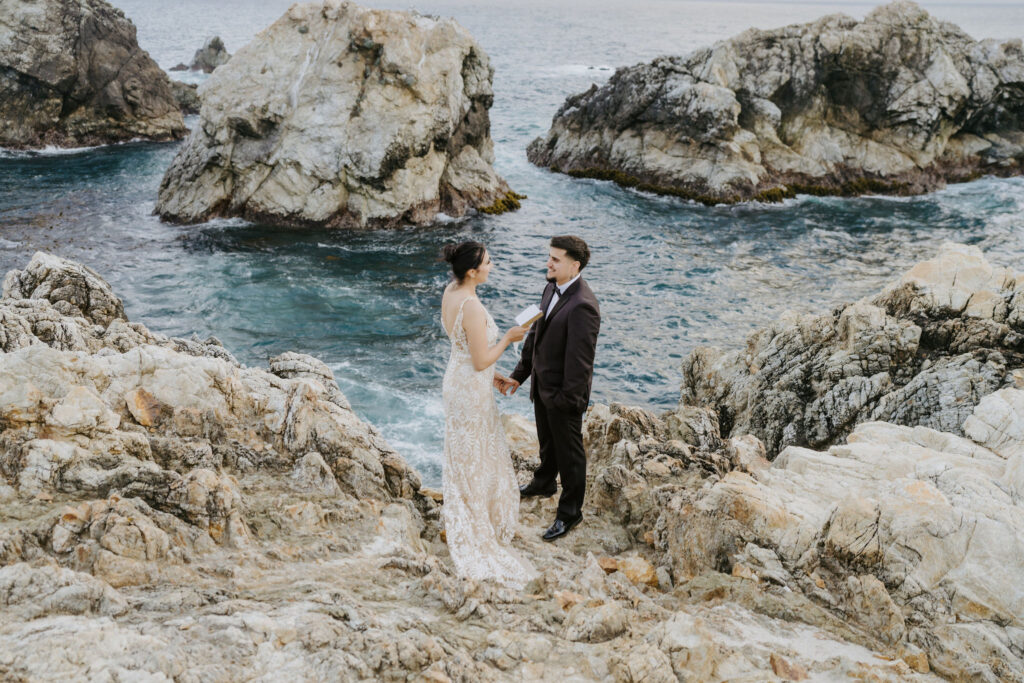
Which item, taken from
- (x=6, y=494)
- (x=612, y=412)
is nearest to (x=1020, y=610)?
(x=612, y=412)

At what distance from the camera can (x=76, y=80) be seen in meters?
39.4

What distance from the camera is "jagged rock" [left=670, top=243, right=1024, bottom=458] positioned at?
9547 mm

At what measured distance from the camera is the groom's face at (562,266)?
6.75m

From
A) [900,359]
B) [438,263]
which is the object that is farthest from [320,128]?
[900,359]

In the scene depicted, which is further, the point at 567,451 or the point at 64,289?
the point at 64,289

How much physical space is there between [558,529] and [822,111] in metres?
36.3

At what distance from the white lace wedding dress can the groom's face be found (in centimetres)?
74

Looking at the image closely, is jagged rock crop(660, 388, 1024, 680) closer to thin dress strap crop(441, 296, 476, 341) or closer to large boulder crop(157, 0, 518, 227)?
thin dress strap crop(441, 296, 476, 341)

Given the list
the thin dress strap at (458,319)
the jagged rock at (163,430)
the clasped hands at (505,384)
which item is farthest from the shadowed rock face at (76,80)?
the thin dress strap at (458,319)

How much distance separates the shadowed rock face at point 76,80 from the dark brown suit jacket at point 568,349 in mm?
40194

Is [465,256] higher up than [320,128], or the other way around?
[320,128]

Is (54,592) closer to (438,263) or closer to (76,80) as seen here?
(438,263)

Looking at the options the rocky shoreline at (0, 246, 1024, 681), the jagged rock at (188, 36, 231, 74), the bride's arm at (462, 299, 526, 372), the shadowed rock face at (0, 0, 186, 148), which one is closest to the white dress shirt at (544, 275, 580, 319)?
the bride's arm at (462, 299, 526, 372)

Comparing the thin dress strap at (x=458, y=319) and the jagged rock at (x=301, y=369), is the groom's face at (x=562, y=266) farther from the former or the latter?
the jagged rock at (x=301, y=369)
